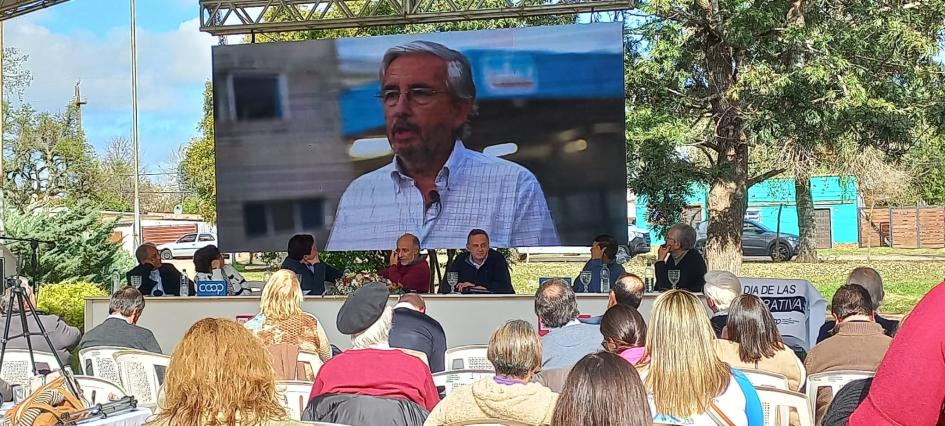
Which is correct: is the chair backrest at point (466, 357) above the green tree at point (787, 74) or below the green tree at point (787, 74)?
below

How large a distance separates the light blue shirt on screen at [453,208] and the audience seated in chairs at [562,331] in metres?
5.41

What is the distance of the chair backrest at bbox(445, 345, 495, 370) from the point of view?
4.67m

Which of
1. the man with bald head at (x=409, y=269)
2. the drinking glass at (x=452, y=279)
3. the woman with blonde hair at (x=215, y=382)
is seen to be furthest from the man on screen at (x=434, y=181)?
the woman with blonde hair at (x=215, y=382)

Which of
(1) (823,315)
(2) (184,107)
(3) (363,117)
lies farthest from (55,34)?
(1) (823,315)

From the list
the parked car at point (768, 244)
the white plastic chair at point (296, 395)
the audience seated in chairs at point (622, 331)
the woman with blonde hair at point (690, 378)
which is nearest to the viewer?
the woman with blonde hair at point (690, 378)

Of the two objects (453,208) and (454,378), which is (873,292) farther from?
(453,208)

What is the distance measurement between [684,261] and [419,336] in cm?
306

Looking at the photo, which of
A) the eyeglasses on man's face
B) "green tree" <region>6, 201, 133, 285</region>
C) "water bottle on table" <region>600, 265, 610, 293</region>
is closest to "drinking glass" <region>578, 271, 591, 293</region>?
"water bottle on table" <region>600, 265, 610, 293</region>

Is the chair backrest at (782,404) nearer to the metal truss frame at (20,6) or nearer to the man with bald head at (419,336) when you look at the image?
the man with bald head at (419,336)

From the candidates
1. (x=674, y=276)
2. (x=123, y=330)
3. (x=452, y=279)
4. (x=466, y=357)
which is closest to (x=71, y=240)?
(x=452, y=279)

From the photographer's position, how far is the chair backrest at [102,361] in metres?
4.69

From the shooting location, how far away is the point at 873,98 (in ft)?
32.1

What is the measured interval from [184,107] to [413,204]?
157 ft

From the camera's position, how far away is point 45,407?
3.11 m
